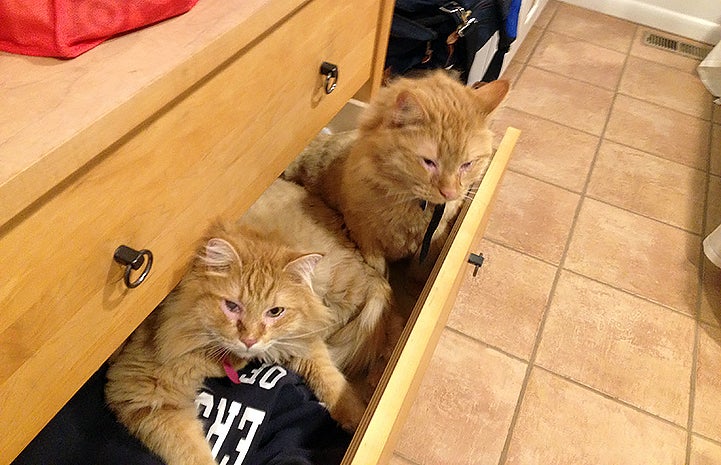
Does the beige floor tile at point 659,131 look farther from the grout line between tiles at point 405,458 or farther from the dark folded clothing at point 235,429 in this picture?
the dark folded clothing at point 235,429

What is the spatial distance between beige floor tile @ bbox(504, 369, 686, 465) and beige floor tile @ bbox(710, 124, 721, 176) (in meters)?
1.27

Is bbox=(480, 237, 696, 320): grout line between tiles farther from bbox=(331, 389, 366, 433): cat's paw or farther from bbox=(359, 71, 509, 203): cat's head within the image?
bbox=(331, 389, 366, 433): cat's paw

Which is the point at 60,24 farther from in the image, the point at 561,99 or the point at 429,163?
the point at 561,99

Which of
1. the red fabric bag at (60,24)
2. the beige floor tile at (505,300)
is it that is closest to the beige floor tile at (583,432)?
the beige floor tile at (505,300)

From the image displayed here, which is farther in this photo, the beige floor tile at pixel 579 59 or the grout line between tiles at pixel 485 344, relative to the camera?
the beige floor tile at pixel 579 59

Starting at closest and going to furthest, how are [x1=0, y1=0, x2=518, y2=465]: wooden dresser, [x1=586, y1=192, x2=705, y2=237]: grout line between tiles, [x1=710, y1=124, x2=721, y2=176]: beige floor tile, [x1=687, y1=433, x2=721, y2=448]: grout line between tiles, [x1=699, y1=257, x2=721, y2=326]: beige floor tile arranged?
[x1=0, y1=0, x2=518, y2=465]: wooden dresser → [x1=687, y1=433, x2=721, y2=448]: grout line between tiles → [x1=699, y1=257, x2=721, y2=326]: beige floor tile → [x1=586, y1=192, x2=705, y2=237]: grout line between tiles → [x1=710, y1=124, x2=721, y2=176]: beige floor tile

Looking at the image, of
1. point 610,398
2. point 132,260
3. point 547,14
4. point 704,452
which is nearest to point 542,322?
point 610,398

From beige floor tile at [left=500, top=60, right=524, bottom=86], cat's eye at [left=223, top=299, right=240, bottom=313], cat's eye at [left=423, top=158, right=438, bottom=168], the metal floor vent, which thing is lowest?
beige floor tile at [left=500, top=60, right=524, bottom=86]

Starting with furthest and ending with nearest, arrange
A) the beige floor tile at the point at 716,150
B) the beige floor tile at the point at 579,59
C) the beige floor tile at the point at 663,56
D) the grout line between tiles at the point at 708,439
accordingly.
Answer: the beige floor tile at the point at 663,56 → the beige floor tile at the point at 579,59 → the beige floor tile at the point at 716,150 → the grout line between tiles at the point at 708,439

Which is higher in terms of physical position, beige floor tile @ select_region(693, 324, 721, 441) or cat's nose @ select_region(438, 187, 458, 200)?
cat's nose @ select_region(438, 187, 458, 200)

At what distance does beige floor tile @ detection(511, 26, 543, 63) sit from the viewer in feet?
8.78

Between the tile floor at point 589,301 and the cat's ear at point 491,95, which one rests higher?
the cat's ear at point 491,95

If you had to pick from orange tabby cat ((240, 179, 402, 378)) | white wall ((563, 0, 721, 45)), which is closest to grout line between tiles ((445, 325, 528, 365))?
orange tabby cat ((240, 179, 402, 378))

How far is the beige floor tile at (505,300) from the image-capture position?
154 centimetres
